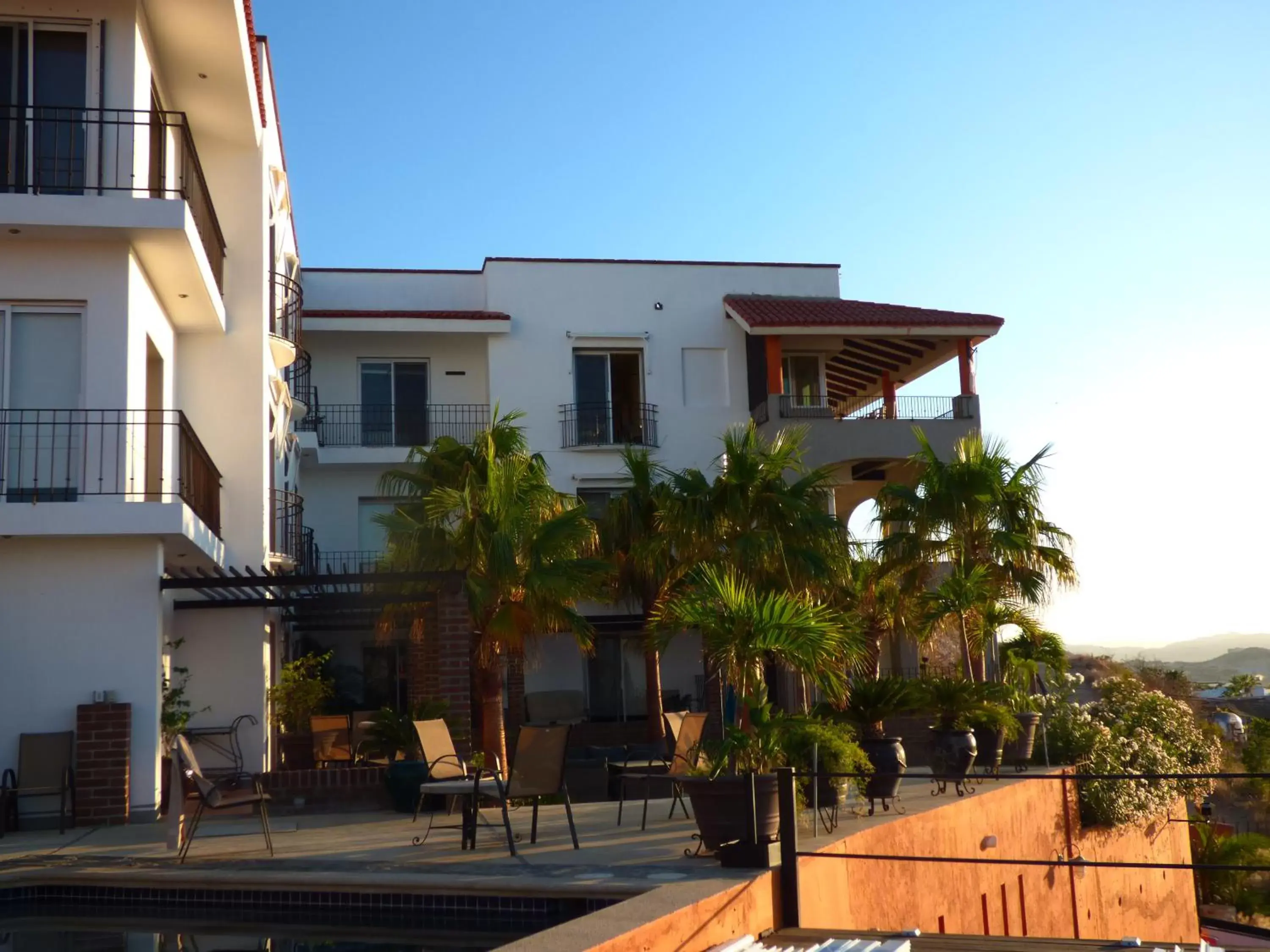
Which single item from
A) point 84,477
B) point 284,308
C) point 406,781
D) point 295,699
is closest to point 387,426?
point 284,308

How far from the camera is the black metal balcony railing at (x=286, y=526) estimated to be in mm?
17625

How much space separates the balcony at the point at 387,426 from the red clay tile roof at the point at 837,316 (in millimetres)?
5743

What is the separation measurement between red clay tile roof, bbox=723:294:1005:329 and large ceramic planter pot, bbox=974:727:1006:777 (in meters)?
11.9

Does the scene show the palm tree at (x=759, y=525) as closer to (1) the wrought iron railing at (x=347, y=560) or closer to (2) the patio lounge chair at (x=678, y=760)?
(2) the patio lounge chair at (x=678, y=760)

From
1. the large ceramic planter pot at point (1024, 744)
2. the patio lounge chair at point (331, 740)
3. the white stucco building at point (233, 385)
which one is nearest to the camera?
the white stucco building at point (233, 385)

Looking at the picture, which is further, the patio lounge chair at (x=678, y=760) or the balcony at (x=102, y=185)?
the balcony at (x=102, y=185)

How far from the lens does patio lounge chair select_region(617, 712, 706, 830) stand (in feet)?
30.7

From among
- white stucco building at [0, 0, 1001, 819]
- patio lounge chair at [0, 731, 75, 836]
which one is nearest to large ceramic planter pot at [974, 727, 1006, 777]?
white stucco building at [0, 0, 1001, 819]

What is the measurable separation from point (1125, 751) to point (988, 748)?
3587 mm

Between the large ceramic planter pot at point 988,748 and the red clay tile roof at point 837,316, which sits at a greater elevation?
the red clay tile roof at point 837,316

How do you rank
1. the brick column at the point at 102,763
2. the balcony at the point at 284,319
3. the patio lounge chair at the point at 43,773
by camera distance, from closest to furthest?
the patio lounge chair at the point at 43,773
the brick column at the point at 102,763
the balcony at the point at 284,319

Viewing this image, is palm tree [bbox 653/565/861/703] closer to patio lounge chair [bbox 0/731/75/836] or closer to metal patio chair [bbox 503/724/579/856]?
metal patio chair [bbox 503/724/579/856]

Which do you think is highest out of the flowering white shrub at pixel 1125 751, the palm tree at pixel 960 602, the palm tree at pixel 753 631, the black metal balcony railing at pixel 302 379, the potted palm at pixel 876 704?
the black metal balcony railing at pixel 302 379

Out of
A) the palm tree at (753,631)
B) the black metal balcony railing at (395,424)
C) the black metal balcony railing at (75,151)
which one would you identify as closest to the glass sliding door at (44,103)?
the black metal balcony railing at (75,151)
